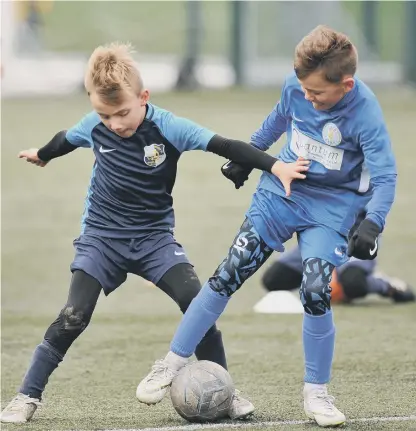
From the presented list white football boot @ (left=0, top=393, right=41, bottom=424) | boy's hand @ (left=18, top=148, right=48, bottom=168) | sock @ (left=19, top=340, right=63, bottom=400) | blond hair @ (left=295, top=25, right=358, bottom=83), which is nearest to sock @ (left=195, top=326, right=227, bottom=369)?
sock @ (left=19, top=340, right=63, bottom=400)

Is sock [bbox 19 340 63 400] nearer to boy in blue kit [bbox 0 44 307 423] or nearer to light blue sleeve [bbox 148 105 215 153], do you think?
boy in blue kit [bbox 0 44 307 423]

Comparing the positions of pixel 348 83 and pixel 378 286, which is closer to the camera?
pixel 348 83

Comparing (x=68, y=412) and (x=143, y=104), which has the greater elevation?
(x=143, y=104)

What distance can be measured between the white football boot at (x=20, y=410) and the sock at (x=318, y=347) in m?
1.24

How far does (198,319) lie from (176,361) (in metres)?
0.22

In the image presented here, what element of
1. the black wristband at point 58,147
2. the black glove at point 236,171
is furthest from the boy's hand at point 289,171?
the black wristband at point 58,147

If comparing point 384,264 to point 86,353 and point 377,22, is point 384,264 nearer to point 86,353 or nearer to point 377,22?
point 86,353

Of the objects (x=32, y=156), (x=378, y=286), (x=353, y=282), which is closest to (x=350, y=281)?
(x=353, y=282)

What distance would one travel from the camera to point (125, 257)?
5430 mm

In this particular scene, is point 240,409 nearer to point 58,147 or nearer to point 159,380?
point 159,380

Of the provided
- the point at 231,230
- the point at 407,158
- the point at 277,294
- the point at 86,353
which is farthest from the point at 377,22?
the point at 86,353

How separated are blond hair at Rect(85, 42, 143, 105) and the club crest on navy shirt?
266 millimetres

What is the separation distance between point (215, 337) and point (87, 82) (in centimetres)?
134

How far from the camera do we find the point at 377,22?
24.5 metres
